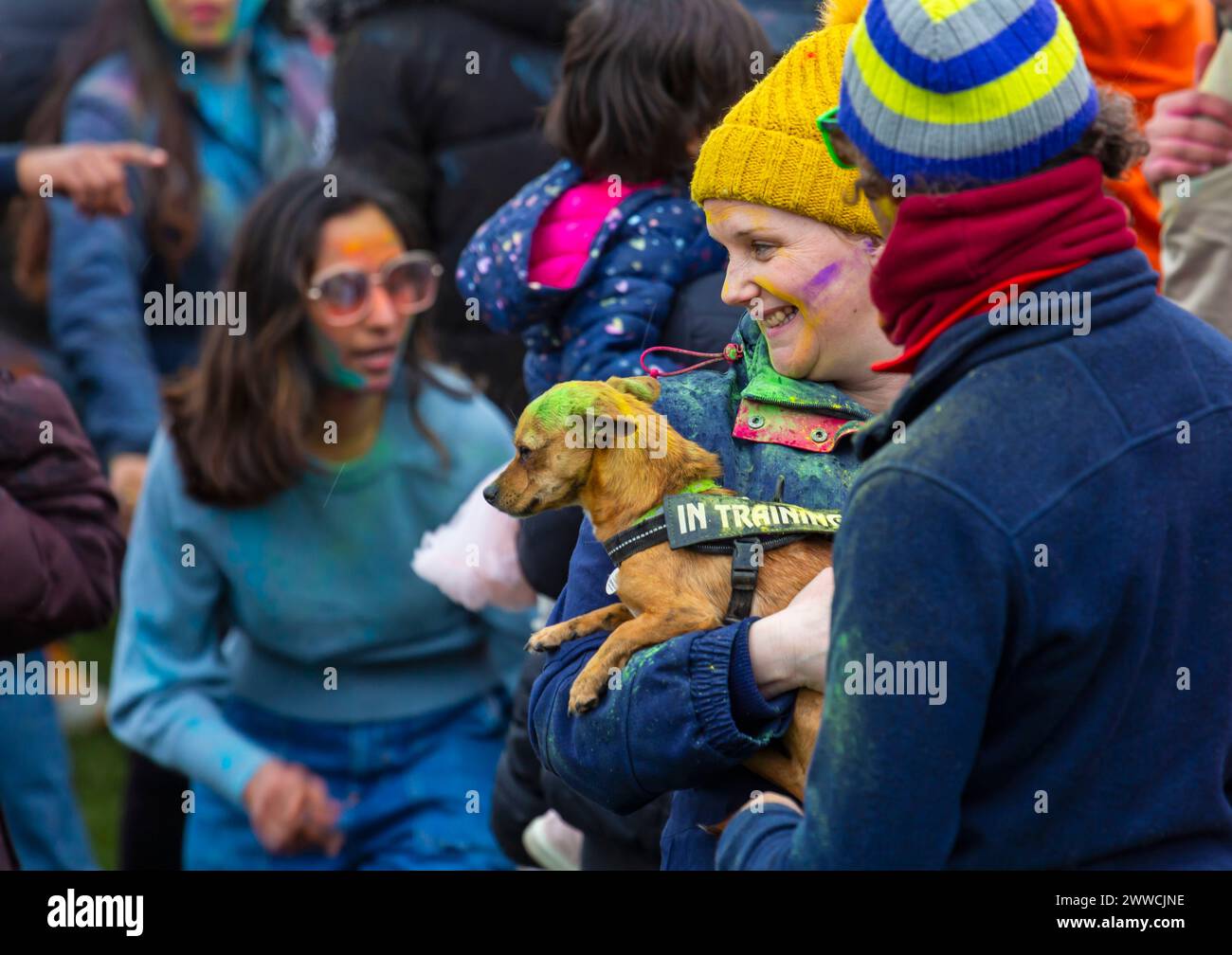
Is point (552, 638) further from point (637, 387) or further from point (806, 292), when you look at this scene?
point (806, 292)

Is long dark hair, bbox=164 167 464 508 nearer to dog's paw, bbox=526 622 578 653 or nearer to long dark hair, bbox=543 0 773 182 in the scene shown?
long dark hair, bbox=543 0 773 182

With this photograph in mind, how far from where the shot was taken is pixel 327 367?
459 centimetres

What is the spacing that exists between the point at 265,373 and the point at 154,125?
6.13 ft

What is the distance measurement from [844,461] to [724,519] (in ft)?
0.76

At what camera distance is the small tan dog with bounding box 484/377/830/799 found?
220 cm

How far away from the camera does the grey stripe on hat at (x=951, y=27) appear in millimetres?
1781

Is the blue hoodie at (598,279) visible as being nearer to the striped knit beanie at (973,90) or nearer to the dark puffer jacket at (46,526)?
the dark puffer jacket at (46,526)

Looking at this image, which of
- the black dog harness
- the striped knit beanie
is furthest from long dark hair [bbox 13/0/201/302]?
the striped knit beanie

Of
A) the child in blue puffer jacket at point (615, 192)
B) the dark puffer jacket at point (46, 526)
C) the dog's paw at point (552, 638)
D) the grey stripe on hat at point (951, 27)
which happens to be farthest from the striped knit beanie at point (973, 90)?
the dark puffer jacket at point (46, 526)

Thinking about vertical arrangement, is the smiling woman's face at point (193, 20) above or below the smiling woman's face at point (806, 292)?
above


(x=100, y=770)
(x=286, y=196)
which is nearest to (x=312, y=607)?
(x=286, y=196)

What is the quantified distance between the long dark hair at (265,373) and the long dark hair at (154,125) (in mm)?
1448

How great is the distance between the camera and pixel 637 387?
2391 mm
